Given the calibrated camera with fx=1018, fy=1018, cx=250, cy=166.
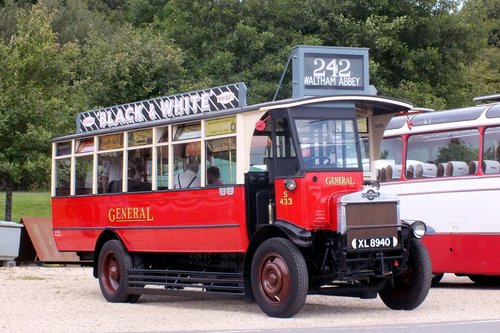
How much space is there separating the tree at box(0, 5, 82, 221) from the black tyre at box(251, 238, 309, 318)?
15118 millimetres

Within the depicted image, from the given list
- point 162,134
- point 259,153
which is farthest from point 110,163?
point 259,153

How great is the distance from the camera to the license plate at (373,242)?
1341cm

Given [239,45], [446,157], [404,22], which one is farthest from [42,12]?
[446,157]

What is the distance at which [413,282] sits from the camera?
14.4 meters

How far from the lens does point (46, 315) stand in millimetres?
14500

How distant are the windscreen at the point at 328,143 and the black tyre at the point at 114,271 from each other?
424cm

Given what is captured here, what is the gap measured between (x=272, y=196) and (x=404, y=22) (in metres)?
23.0

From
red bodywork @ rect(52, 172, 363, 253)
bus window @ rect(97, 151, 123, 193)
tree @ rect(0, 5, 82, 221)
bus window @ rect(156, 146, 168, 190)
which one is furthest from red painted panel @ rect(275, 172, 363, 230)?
tree @ rect(0, 5, 82, 221)

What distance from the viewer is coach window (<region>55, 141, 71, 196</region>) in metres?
18.3

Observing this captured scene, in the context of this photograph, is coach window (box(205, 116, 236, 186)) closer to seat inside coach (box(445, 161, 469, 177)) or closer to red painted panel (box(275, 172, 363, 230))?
red painted panel (box(275, 172, 363, 230))

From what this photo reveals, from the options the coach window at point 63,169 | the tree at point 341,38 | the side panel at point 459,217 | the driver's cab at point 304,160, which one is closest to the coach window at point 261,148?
the driver's cab at point 304,160

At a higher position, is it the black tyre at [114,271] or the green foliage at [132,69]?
the green foliage at [132,69]

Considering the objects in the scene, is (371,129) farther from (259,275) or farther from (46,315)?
(46,315)

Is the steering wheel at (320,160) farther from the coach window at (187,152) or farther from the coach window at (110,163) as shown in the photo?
the coach window at (110,163)
